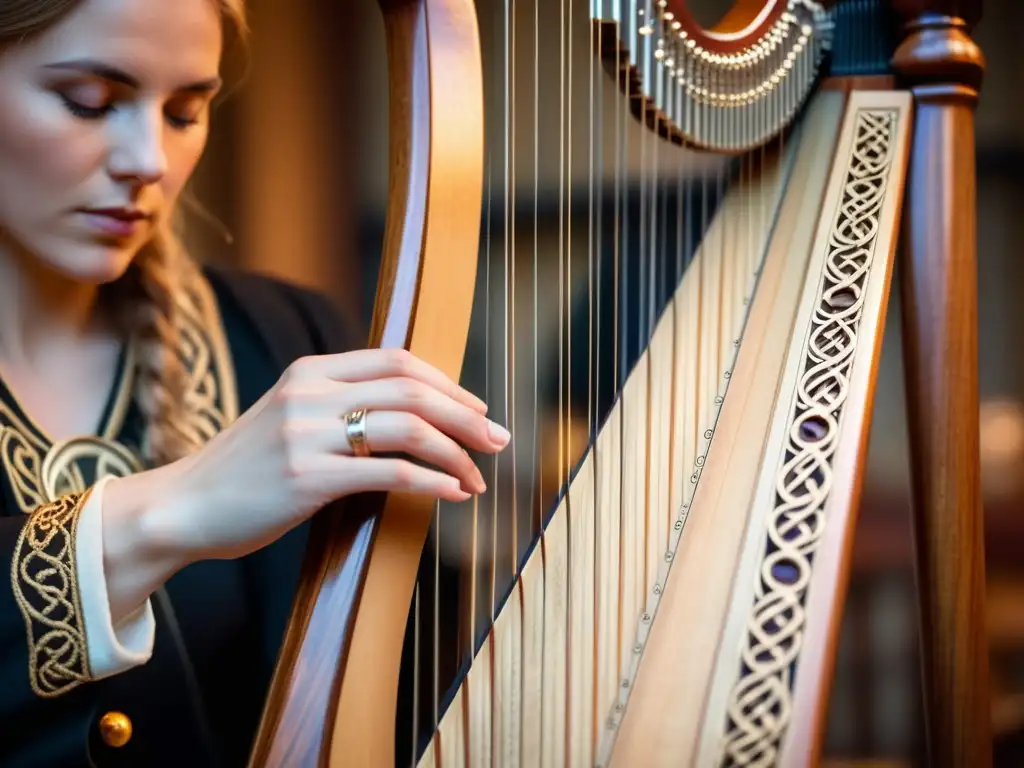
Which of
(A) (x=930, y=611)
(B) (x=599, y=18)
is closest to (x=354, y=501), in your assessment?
(B) (x=599, y=18)

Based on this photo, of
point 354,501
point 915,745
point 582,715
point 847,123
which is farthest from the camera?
point 915,745

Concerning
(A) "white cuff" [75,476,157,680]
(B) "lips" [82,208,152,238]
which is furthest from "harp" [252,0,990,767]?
(B) "lips" [82,208,152,238]

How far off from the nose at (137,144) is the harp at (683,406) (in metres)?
0.22

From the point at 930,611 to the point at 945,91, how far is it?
0.41 meters

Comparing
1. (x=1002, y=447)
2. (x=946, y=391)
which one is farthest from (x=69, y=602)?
(x=1002, y=447)

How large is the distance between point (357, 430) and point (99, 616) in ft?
0.63

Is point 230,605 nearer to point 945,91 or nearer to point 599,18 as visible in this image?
point 599,18

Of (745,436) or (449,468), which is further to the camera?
(745,436)

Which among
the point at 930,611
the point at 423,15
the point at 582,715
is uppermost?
the point at 423,15

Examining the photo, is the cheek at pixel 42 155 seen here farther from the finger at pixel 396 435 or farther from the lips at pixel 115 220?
the finger at pixel 396 435

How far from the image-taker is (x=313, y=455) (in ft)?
1.59

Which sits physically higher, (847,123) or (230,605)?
(847,123)

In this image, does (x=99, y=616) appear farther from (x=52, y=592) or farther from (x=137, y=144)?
(x=137, y=144)

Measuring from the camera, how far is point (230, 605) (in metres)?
0.84
